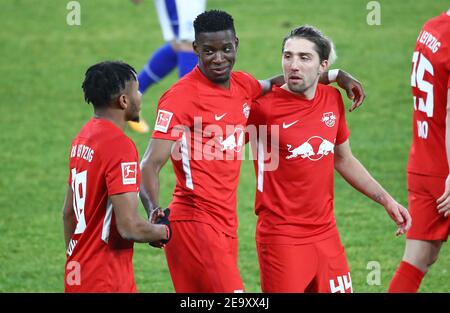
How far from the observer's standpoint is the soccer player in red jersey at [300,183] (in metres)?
5.95

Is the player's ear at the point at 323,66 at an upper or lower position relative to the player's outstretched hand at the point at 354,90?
upper

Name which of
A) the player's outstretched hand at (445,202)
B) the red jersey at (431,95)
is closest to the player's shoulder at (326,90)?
the red jersey at (431,95)

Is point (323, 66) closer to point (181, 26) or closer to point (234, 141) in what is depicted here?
point (234, 141)

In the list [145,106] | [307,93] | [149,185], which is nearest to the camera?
[149,185]

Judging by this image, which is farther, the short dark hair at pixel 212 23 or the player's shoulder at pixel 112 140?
the short dark hair at pixel 212 23

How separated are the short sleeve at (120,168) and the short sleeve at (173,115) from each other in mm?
422

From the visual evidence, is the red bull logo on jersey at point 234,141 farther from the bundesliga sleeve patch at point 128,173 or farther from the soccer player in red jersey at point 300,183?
the bundesliga sleeve patch at point 128,173

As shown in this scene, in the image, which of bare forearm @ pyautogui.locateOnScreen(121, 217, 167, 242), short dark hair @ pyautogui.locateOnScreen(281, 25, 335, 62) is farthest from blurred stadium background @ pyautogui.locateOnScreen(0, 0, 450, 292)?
bare forearm @ pyautogui.locateOnScreen(121, 217, 167, 242)

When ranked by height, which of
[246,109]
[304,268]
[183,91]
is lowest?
[304,268]

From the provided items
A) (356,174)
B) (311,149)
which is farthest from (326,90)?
(356,174)

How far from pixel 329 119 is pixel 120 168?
4.94ft

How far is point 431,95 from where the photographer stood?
6422 millimetres

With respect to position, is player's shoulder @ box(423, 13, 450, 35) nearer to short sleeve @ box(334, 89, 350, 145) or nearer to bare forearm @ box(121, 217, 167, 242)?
short sleeve @ box(334, 89, 350, 145)

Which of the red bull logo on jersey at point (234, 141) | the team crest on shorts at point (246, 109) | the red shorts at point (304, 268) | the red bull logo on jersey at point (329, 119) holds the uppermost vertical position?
the team crest on shorts at point (246, 109)
